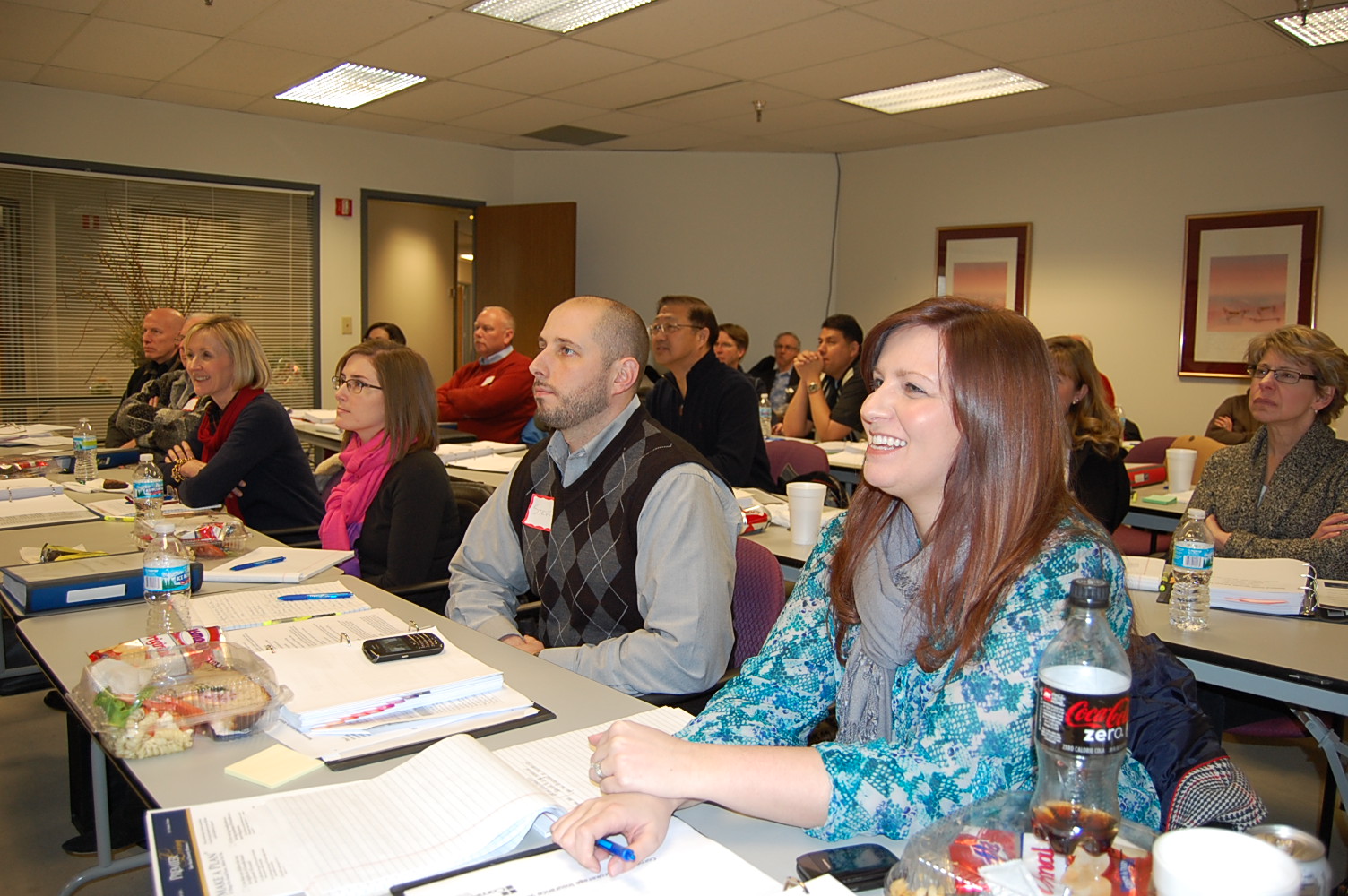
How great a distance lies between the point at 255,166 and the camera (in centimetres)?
726

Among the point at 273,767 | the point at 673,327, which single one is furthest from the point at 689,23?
the point at 273,767

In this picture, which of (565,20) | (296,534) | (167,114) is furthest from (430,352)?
(296,534)

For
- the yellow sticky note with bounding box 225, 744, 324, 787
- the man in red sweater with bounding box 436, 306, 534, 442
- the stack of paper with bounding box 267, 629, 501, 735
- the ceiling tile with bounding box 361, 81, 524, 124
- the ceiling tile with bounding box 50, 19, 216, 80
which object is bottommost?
the yellow sticky note with bounding box 225, 744, 324, 787

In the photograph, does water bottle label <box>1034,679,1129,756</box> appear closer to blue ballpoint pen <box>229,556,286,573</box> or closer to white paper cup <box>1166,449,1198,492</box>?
blue ballpoint pen <box>229,556,286,573</box>

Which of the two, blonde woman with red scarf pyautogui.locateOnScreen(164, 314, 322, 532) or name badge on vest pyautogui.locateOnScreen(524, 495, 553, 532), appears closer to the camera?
name badge on vest pyautogui.locateOnScreen(524, 495, 553, 532)

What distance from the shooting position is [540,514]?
226 centimetres

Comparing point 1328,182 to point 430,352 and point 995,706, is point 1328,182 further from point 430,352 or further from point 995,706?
point 430,352

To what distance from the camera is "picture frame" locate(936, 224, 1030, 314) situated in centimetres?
729

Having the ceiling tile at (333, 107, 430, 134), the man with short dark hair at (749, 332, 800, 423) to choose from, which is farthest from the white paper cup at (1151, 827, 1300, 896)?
the ceiling tile at (333, 107, 430, 134)

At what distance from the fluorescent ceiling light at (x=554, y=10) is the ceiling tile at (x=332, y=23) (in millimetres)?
268

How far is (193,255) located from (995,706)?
751 cm

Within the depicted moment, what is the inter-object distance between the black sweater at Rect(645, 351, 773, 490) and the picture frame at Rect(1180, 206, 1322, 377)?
381cm

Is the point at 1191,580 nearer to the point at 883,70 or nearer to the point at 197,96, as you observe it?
the point at 883,70

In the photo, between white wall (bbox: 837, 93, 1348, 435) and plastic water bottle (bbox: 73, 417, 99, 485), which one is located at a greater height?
white wall (bbox: 837, 93, 1348, 435)
